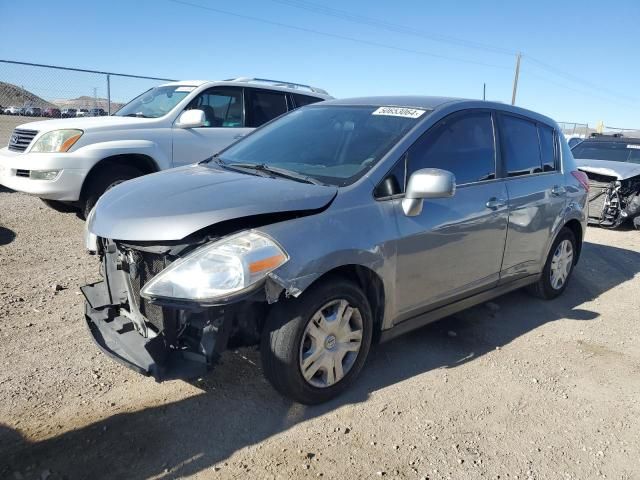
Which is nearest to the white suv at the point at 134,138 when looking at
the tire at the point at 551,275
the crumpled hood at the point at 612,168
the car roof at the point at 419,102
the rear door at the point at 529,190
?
the car roof at the point at 419,102

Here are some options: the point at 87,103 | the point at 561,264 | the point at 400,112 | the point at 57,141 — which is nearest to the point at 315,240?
the point at 400,112

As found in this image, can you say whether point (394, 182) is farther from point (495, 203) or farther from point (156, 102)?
point (156, 102)

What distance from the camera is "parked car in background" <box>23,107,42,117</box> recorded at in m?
17.5

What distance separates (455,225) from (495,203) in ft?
1.87

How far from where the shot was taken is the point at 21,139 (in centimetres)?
621

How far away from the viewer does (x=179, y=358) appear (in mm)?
2686

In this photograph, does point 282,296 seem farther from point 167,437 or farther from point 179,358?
point 167,437

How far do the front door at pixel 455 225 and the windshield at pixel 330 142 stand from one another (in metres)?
0.24

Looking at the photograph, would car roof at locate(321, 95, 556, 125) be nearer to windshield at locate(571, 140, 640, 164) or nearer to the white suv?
the white suv

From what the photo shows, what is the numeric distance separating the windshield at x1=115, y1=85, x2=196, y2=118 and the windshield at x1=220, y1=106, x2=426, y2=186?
314 centimetres

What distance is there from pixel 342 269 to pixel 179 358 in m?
1.01

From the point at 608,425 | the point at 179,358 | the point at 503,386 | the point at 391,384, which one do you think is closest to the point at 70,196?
the point at 179,358

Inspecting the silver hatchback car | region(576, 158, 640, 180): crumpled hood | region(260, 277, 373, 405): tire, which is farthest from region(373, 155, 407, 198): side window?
region(576, 158, 640, 180): crumpled hood

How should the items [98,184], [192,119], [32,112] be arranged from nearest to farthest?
[98,184]
[192,119]
[32,112]
